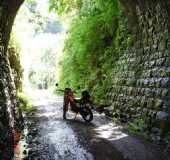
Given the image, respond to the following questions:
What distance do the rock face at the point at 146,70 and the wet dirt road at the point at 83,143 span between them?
113 centimetres

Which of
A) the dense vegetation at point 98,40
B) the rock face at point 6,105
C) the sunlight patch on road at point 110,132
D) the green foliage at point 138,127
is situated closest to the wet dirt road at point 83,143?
the sunlight patch on road at point 110,132

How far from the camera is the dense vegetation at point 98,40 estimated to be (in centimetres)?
1669

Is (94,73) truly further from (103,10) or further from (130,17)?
(130,17)

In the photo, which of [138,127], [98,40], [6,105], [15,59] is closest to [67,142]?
[6,105]

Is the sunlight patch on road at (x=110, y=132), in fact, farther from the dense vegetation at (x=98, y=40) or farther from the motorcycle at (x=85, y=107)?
the dense vegetation at (x=98, y=40)

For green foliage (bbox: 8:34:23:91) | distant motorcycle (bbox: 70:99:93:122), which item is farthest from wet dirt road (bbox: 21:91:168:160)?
green foliage (bbox: 8:34:23:91)

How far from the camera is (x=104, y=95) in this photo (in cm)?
1672

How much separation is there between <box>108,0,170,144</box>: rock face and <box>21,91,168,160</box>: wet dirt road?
113 cm

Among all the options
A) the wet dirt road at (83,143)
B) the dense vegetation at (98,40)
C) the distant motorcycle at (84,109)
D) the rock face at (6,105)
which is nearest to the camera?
the rock face at (6,105)

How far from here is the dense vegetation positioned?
1669cm

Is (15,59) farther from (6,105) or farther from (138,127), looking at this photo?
(6,105)

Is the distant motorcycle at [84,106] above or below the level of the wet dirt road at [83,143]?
above

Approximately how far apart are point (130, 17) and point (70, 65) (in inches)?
450

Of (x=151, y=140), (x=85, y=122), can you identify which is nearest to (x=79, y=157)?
(x=151, y=140)
